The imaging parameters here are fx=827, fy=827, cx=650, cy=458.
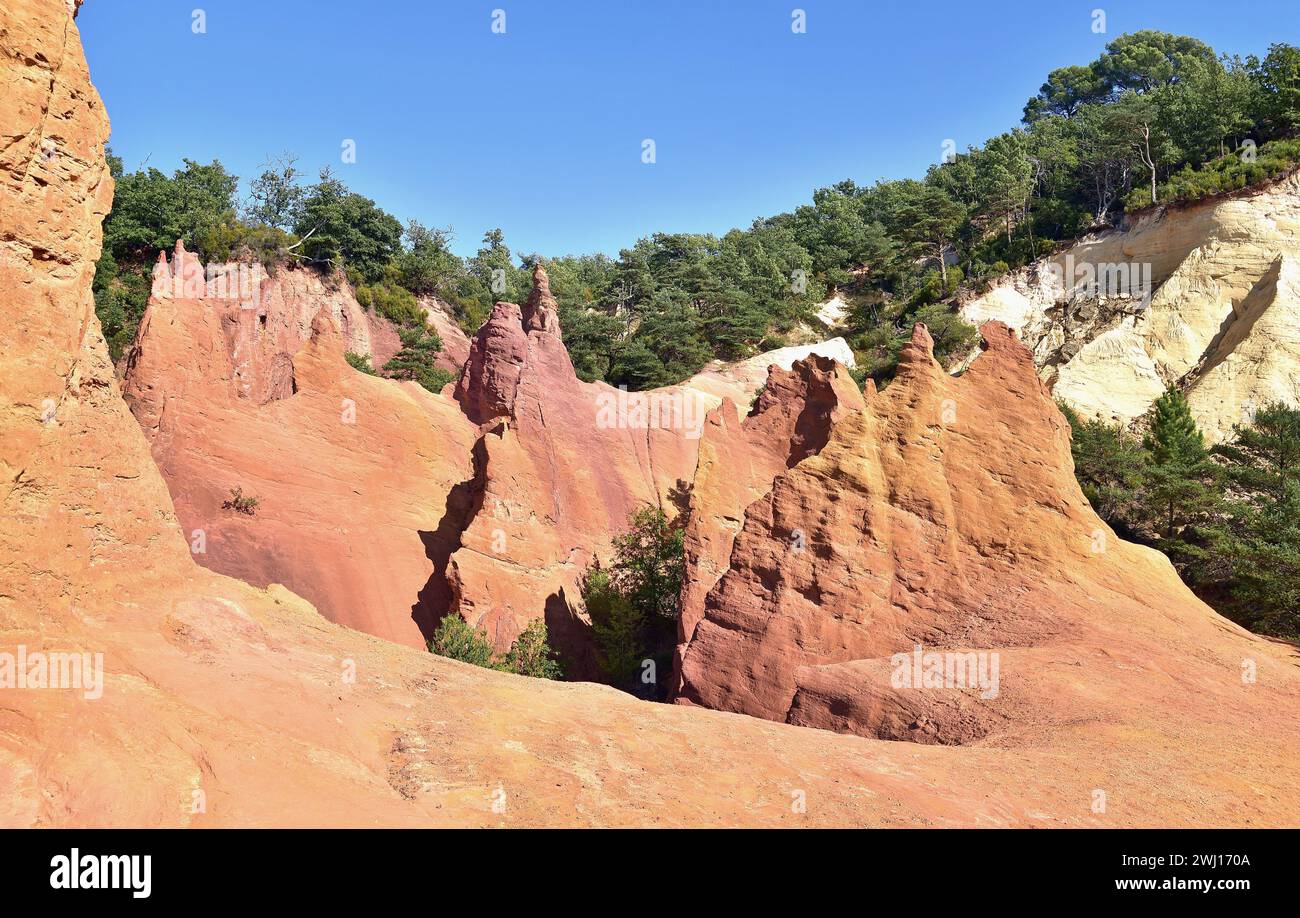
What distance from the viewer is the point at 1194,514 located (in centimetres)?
2712

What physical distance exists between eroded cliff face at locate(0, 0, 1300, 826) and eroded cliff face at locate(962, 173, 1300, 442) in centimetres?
2948

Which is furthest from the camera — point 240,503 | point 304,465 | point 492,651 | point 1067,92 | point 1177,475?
point 1067,92

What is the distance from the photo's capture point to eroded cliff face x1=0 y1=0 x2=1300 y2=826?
6996 mm

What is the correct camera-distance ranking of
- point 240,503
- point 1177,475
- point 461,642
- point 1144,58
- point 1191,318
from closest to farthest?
point 461,642 < point 240,503 < point 1177,475 < point 1191,318 < point 1144,58

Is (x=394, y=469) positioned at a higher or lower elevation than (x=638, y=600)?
higher

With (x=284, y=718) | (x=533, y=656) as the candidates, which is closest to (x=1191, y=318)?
(x=533, y=656)

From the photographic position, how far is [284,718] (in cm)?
827

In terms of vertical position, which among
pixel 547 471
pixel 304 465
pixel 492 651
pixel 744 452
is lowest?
pixel 492 651

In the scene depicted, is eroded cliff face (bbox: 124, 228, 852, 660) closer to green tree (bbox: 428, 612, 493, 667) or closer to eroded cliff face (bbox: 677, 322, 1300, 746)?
green tree (bbox: 428, 612, 493, 667)

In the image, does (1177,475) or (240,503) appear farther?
(1177,475)

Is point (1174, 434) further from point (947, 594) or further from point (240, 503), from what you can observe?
point (240, 503)

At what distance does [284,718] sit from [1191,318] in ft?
149
